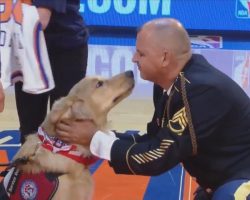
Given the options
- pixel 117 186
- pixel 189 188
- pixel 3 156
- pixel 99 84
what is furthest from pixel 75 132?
pixel 3 156

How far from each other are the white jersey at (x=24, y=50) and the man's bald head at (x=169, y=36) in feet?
2.02

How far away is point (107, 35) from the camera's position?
9.53m

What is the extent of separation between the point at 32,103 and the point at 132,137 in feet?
2.13

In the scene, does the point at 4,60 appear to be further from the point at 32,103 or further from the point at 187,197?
the point at 187,197

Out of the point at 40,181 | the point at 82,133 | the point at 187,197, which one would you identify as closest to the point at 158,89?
the point at 82,133

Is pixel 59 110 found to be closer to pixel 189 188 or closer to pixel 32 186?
pixel 32 186

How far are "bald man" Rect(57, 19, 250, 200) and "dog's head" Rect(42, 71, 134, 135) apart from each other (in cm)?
5

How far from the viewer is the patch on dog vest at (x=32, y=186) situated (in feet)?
7.52

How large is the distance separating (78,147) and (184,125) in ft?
1.66

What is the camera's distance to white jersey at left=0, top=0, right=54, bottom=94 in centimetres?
251

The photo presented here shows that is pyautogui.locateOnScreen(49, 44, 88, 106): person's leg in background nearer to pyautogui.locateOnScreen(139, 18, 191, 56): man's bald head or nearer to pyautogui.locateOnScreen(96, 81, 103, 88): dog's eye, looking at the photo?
pyautogui.locateOnScreen(96, 81, 103, 88): dog's eye

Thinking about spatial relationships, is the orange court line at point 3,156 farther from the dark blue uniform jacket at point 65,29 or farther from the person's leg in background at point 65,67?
the dark blue uniform jacket at point 65,29

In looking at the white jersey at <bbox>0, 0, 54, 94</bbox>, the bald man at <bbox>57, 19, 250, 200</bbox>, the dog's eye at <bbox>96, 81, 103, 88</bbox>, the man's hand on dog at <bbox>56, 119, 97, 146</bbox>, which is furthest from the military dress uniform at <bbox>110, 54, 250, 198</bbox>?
the white jersey at <bbox>0, 0, 54, 94</bbox>

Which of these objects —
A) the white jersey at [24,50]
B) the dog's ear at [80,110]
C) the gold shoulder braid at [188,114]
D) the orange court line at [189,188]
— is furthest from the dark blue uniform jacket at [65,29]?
the orange court line at [189,188]
